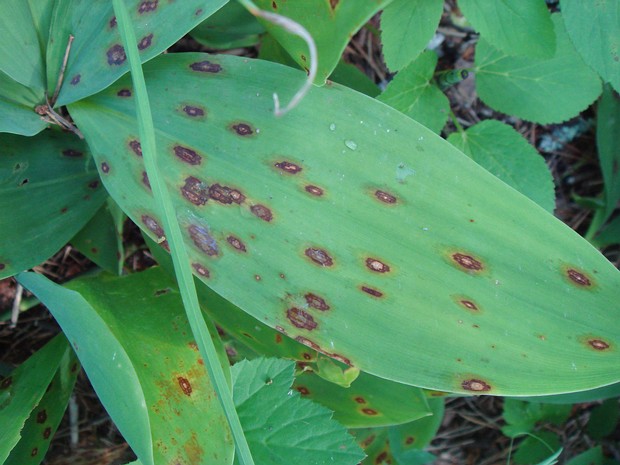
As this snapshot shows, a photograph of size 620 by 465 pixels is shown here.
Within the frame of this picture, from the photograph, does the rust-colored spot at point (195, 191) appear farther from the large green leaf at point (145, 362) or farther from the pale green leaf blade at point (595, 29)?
the pale green leaf blade at point (595, 29)

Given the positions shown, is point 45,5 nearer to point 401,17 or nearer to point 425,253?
point 401,17

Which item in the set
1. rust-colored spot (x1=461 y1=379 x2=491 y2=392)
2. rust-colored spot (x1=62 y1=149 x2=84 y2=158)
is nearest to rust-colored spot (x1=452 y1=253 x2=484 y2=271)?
rust-colored spot (x1=461 y1=379 x2=491 y2=392)

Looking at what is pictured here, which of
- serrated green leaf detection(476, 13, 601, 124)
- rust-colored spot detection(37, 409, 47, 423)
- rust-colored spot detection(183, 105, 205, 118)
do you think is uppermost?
serrated green leaf detection(476, 13, 601, 124)

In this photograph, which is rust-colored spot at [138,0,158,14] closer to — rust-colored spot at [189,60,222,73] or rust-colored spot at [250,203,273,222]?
rust-colored spot at [189,60,222,73]

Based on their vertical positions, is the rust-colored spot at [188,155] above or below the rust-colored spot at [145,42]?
below

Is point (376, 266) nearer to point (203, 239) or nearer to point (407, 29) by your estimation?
point (203, 239)

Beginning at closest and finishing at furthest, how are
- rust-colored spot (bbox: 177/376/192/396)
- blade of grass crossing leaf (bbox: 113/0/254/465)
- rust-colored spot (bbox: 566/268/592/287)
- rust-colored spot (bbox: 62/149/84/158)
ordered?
blade of grass crossing leaf (bbox: 113/0/254/465)
rust-colored spot (bbox: 566/268/592/287)
rust-colored spot (bbox: 177/376/192/396)
rust-colored spot (bbox: 62/149/84/158)

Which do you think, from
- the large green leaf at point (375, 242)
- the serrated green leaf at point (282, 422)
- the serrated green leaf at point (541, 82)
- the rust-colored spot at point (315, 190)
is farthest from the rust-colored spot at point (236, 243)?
the serrated green leaf at point (541, 82)

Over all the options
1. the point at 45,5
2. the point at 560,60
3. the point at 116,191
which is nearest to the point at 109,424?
the point at 116,191
